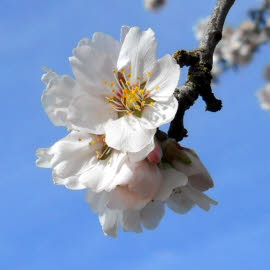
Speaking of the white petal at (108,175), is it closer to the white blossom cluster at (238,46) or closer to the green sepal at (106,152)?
the green sepal at (106,152)

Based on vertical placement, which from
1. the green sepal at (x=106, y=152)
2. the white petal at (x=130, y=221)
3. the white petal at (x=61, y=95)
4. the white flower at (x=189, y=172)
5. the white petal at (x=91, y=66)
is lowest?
the white petal at (x=130, y=221)

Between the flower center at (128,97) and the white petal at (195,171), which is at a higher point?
the flower center at (128,97)

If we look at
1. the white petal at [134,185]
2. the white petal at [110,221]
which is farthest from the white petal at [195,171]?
the white petal at [110,221]

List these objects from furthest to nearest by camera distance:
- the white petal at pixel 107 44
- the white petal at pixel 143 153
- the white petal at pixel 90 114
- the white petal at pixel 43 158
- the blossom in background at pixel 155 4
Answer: the blossom in background at pixel 155 4 < the white petal at pixel 43 158 < the white petal at pixel 107 44 < the white petal at pixel 90 114 < the white petal at pixel 143 153

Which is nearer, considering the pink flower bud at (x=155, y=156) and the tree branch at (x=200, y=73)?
the pink flower bud at (x=155, y=156)

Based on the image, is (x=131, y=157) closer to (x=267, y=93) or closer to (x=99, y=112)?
(x=99, y=112)

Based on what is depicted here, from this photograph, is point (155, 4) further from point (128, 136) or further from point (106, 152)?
point (128, 136)

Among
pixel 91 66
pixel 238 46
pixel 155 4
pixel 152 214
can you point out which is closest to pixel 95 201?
pixel 152 214

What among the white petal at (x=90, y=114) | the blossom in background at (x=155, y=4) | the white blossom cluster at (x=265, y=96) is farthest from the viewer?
the white blossom cluster at (x=265, y=96)
